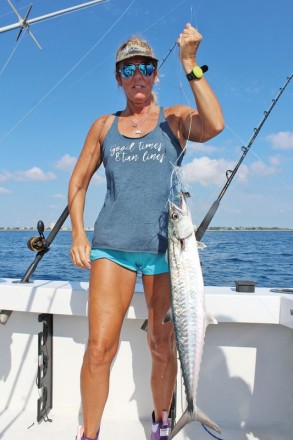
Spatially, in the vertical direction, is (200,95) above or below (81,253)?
above

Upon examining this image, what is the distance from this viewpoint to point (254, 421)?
114 inches

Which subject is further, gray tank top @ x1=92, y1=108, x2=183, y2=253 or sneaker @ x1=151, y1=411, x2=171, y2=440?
sneaker @ x1=151, y1=411, x2=171, y2=440

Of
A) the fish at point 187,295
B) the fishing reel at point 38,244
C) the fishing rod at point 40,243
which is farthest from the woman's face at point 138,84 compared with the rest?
the fishing reel at point 38,244

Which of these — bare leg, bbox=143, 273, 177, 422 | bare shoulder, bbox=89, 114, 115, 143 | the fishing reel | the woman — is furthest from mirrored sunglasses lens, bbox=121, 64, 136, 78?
the fishing reel

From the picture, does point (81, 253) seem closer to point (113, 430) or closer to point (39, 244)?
point (39, 244)

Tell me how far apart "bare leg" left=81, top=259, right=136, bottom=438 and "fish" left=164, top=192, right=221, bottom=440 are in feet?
1.06

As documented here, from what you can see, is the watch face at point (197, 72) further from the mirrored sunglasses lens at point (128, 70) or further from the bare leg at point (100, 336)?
the bare leg at point (100, 336)

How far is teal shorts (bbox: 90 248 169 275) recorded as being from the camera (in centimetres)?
224

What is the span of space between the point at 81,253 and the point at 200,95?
1.04m

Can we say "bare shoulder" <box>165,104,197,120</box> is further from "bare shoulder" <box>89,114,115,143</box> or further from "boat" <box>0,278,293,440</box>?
"boat" <box>0,278,293,440</box>

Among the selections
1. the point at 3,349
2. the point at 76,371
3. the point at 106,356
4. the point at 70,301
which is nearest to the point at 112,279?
the point at 106,356

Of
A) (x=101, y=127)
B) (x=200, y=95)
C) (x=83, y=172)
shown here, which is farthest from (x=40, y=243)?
(x=200, y=95)

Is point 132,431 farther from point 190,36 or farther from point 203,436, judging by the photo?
point 190,36

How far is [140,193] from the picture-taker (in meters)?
2.23
